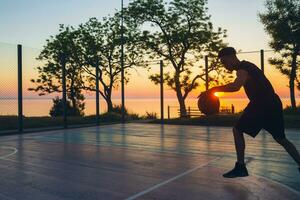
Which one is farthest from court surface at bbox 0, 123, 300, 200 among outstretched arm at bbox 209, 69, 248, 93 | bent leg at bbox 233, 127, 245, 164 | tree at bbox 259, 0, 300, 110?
tree at bbox 259, 0, 300, 110

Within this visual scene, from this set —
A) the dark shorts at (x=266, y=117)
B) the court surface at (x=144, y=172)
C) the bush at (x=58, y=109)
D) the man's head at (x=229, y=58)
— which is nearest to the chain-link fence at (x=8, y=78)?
the court surface at (x=144, y=172)

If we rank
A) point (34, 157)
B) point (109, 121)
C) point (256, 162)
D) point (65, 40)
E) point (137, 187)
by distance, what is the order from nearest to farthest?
point (137, 187) → point (256, 162) → point (34, 157) → point (109, 121) → point (65, 40)

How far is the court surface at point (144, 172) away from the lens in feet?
15.5

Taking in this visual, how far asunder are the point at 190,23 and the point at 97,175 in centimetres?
2276

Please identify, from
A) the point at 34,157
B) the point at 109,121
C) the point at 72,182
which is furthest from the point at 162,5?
the point at 72,182

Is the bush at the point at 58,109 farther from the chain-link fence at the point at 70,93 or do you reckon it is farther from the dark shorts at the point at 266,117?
the dark shorts at the point at 266,117

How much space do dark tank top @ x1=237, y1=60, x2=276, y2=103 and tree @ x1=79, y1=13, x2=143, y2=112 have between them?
876 inches

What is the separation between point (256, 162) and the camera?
686 cm

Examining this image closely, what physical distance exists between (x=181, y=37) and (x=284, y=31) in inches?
278

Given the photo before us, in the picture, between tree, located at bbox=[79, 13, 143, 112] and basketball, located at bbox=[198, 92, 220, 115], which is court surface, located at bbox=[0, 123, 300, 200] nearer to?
basketball, located at bbox=[198, 92, 220, 115]

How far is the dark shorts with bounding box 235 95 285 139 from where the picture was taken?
5.22 metres

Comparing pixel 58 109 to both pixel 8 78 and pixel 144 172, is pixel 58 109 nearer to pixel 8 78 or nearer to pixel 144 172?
pixel 8 78

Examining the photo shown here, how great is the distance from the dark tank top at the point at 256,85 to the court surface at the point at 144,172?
1157mm

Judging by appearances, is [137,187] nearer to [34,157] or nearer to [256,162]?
[256,162]
